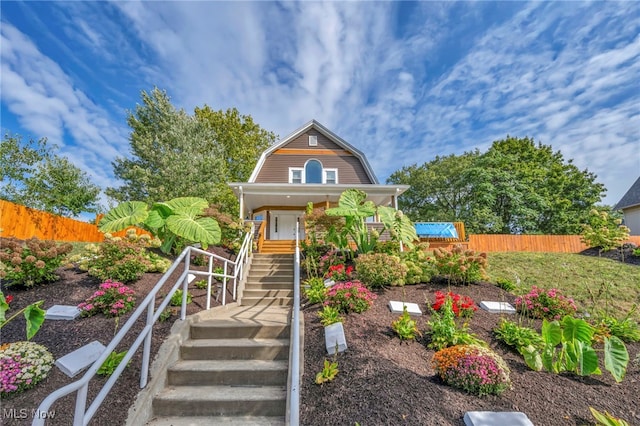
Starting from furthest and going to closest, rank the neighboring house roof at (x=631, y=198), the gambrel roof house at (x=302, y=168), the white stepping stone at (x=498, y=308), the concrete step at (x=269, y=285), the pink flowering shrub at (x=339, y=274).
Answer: the neighboring house roof at (x=631, y=198), the gambrel roof house at (x=302, y=168), the concrete step at (x=269, y=285), the pink flowering shrub at (x=339, y=274), the white stepping stone at (x=498, y=308)

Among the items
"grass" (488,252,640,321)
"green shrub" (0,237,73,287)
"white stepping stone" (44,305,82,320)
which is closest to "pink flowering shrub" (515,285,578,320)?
"grass" (488,252,640,321)

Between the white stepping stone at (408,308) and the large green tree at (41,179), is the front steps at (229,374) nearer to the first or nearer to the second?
the white stepping stone at (408,308)

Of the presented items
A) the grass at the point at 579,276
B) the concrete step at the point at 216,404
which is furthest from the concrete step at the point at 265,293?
the grass at the point at 579,276

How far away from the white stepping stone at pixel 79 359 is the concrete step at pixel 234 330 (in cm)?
97

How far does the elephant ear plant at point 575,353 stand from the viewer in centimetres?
266

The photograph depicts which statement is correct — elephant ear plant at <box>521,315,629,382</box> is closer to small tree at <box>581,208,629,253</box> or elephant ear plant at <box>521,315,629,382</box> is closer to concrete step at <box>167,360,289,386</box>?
concrete step at <box>167,360,289,386</box>

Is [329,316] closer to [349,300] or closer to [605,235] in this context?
[349,300]

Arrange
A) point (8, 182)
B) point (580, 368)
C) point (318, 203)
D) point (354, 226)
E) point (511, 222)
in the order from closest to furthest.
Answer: point (580, 368) → point (354, 226) → point (318, 203) → point (8, 182) → point (511, 222)

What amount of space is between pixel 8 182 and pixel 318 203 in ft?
57.0

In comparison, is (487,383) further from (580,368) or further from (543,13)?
(543,13)

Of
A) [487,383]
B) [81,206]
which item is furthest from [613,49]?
[81,206]

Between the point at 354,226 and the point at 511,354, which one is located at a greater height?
the point at 354,226

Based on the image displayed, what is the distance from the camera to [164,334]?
123 inches

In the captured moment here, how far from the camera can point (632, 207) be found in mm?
16094
